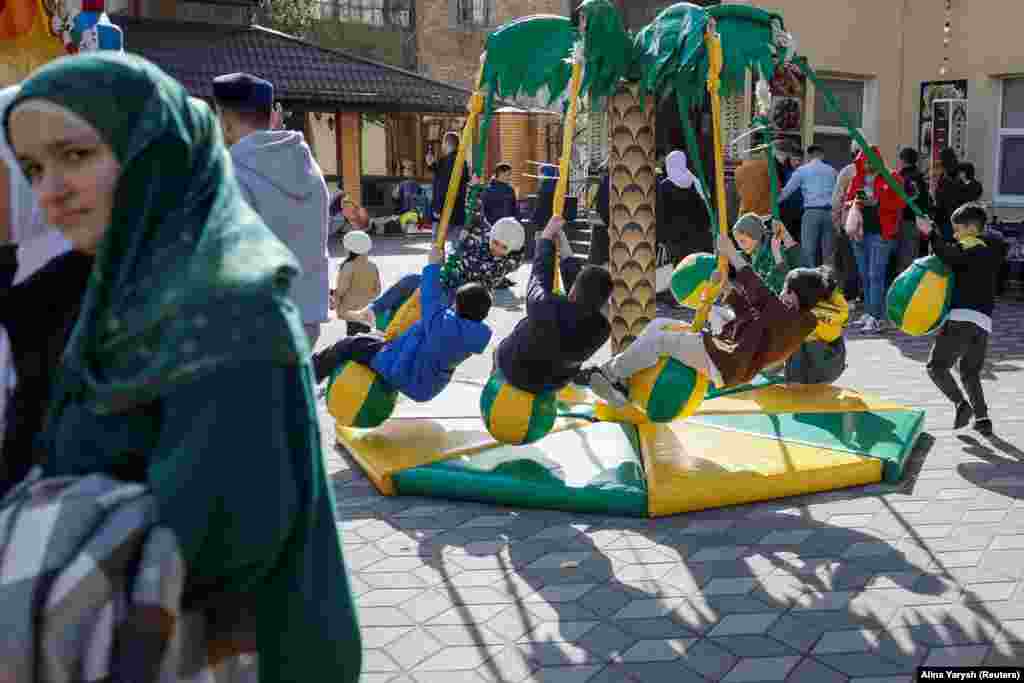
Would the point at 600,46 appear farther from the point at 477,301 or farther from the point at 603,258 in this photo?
the point at 603,258

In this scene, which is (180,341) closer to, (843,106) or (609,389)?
(609,389)

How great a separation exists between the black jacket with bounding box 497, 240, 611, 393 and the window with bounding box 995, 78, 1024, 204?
1081 centimetres

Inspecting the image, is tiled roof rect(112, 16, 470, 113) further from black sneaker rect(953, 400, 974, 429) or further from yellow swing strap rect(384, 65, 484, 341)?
black sneaker rect(953, 400, 974, 429)

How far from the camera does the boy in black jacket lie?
6.06 meters

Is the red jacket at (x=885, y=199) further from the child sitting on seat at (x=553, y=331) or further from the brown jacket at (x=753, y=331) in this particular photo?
the child sitting on seat at (x=553, y=331)

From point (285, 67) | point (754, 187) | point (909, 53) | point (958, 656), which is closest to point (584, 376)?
point (958, 656)

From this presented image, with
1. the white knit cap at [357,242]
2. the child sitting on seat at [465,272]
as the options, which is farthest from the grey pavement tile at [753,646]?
the white knit cap at [357,242]

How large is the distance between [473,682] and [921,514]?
2.56 m

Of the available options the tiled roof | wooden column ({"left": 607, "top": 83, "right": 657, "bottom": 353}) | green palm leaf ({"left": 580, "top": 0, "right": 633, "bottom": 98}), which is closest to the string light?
wooden column ({"left": 607, "top": 83, "right": 657, "bottom": 353})

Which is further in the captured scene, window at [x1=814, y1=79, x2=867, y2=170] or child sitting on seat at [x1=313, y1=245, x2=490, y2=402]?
window at [x1=814, y1=79, x2=867, y2=170]

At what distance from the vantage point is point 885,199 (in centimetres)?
1044

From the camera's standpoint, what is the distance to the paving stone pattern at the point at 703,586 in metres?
3.42

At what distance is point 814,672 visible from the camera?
10.9 feet

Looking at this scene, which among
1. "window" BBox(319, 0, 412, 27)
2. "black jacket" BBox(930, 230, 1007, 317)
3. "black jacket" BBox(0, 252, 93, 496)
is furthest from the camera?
"window" BBox(319, 0, 412, 27)
